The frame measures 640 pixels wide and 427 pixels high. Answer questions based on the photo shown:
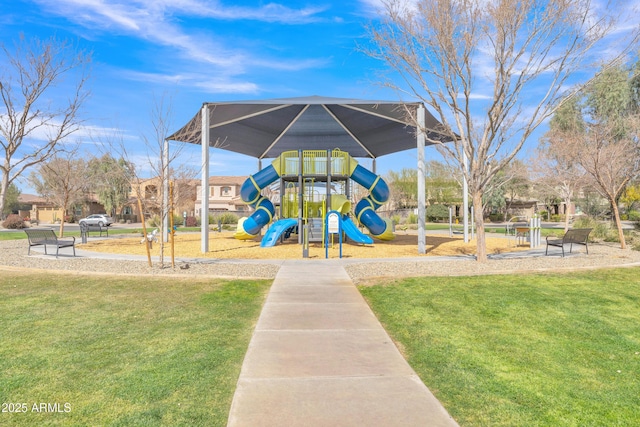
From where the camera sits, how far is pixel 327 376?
13.3 ft

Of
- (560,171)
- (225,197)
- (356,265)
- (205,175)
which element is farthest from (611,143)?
(225,197)

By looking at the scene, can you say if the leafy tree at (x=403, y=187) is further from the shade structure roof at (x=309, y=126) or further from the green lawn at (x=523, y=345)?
the green lawn at (x=523, y=345)

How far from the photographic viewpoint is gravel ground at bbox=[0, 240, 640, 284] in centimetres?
1066

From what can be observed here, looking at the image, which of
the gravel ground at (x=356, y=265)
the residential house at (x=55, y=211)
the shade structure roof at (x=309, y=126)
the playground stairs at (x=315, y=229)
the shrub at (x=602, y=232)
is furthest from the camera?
the residential house at (x=55, y=211)

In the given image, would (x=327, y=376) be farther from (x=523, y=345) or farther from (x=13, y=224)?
(x=13, y=224)

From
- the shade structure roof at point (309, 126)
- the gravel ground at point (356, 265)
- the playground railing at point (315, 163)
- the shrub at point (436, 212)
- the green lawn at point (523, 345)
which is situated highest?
the shade structure roof at point (309, 126)

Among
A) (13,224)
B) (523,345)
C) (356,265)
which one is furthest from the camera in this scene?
(13,224)

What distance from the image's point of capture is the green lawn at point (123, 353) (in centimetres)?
338

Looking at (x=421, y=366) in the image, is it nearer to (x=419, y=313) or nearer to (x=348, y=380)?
(x=348, y=380)

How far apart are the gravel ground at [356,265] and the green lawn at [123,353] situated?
2384 mm

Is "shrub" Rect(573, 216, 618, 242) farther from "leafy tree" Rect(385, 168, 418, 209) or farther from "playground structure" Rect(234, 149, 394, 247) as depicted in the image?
"leafy tree" Rect(385, 168, 418, 209)

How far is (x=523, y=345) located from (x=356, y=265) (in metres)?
7.05

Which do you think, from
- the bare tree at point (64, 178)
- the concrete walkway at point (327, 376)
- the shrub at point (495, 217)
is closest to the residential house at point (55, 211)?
the bare tree at point (64, 178)

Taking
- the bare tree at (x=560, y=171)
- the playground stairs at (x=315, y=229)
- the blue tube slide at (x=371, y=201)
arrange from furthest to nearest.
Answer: the bare tree at (x=560, y=171), the blue tube slide at (x=371, y=201), the playground stairs at (x=315, y=229)
